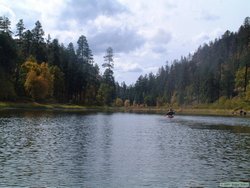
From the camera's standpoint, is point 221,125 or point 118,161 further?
point 221,125

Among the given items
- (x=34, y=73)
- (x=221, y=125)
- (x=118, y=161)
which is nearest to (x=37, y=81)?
(x=34, y=73)

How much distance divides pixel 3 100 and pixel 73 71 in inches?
2130

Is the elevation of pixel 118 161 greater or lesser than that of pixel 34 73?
lesser

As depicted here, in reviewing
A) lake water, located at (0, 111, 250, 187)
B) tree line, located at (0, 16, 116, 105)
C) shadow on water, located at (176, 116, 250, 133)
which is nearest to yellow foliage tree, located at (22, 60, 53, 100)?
tree line, located at (0, 16, 116, 105)

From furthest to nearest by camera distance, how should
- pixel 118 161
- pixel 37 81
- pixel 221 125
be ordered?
Result: pixel 37 81 → pixel 221 125 → pixel 118 161

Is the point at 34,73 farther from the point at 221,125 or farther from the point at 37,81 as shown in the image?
the point at 221,125

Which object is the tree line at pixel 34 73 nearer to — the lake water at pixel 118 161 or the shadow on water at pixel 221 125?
the shadow on water at pixel 221 125

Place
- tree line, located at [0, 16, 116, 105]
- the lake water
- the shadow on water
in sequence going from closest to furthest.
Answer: the lake water, the shadow on water, tree line, located at [0, 16, 116, 105]

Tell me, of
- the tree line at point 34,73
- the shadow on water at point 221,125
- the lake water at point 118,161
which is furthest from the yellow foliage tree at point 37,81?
the lake water at point 118,161

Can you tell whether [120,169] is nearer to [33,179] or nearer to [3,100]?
[33,179]

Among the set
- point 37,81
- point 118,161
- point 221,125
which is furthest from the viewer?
point 37,81

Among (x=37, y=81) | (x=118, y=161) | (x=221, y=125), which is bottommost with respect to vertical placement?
(x=118, y=161)

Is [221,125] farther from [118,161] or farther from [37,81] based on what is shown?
[37,81]

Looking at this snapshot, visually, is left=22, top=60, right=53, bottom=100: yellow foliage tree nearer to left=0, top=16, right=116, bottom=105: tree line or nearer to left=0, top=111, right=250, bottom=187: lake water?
left=0, top=16, right=116, bottom=105: tree line
